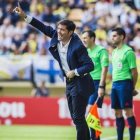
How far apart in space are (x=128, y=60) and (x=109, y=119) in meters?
6.13

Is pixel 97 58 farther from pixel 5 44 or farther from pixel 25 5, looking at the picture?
pixel 25 5

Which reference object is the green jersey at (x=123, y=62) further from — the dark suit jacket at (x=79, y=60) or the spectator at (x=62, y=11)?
the spectator at (x=62, y=11)

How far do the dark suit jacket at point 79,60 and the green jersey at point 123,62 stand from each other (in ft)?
4.76

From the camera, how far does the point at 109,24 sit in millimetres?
19266

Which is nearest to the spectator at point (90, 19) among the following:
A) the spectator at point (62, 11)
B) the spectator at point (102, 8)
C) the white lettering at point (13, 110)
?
the spectator at point (102, 8)

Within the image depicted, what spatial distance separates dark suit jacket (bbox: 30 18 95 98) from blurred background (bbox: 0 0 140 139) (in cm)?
702

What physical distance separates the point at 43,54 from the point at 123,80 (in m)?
8.38

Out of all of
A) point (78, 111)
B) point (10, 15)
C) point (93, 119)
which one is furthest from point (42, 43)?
point (78, 111)

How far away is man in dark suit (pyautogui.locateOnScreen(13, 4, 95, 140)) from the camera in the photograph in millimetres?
8141

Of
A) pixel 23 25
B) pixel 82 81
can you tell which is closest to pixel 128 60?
pixel 82 81

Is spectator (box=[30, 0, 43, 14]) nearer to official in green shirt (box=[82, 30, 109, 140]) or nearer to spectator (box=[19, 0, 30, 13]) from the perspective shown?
spectator (box=[19, 0, 30, 13])

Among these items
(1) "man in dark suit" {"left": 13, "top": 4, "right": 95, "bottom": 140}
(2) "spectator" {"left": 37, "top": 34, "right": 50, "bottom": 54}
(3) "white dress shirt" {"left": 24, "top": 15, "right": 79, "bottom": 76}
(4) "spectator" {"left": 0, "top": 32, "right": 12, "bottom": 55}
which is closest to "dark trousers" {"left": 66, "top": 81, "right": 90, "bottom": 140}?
(1) "man in dark suit" {"left": 13, "top": 4, "right": 95, "bottom": 140}

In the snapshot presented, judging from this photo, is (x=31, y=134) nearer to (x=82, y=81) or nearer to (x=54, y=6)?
(x=82, y=81)

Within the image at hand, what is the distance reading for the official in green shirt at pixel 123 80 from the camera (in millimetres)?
9688
